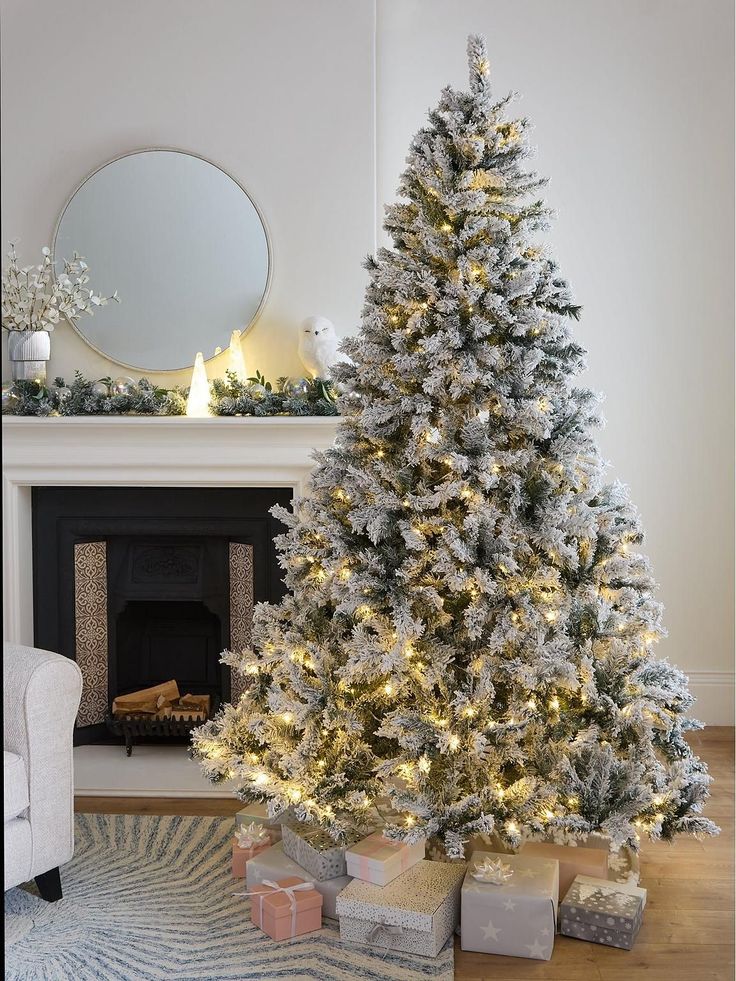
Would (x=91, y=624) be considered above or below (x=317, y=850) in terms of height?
above

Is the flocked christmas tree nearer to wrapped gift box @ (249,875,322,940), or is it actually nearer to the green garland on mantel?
wrapped gift box @ (249,875,322,940)

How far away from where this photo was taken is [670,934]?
2174 millimetres

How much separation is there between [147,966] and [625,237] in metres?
3.04

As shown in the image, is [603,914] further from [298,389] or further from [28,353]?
[28,353]

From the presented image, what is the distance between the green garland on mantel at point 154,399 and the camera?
3.01 metres

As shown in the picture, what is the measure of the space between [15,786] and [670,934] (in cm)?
166

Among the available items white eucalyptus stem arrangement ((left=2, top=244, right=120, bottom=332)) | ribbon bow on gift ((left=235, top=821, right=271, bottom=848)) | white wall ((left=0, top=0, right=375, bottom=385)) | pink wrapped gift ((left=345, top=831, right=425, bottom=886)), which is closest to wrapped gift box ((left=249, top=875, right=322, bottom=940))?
pink wrapped gift ((left=345, top=831, right=425, bottom=886))

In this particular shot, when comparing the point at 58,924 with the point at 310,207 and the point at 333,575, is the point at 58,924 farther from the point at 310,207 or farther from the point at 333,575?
the point at 310,207

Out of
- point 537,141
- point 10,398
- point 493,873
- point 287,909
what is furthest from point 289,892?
point 537,141

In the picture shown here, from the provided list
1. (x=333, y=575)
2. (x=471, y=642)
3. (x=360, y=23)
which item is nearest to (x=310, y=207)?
(x=360, y=23)

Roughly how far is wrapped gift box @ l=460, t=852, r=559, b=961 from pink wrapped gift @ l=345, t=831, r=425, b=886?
0.18m

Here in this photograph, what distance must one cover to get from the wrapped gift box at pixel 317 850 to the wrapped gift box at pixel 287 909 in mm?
50

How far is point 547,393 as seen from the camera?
2.19 metres

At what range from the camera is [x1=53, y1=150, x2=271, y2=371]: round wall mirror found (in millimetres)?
3186
